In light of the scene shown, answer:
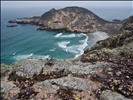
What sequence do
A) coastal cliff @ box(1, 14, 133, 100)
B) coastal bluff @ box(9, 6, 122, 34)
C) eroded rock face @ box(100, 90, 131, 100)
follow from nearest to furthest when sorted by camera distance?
eroded rock face @ box(100, 90, 131, 100) → coastal cliff @ box(1, 14, 133, 100) → coastal bluff @ box(9, 6, 122, 34)

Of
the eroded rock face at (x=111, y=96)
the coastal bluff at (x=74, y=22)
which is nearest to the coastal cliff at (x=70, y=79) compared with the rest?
the eroded rock face at (x=111, y=96)

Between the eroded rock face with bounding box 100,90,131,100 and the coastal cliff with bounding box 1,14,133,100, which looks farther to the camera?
the coastal cliff with bounding box 1,14,133,100

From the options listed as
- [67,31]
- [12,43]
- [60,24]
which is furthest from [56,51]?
[60,24]

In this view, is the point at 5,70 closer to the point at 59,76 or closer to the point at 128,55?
the point at 59,76

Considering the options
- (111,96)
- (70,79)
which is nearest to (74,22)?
(70,79)

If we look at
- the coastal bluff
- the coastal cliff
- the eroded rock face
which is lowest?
the coastal bluff

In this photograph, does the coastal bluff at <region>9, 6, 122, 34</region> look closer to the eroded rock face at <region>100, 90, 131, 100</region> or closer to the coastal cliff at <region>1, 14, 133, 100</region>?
the coastal cliff at <region>1, 14, 133, 100</region>

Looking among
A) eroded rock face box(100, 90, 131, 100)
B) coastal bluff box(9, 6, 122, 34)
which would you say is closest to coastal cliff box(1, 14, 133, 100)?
eroded rock face box(100, 90, 131, 100)

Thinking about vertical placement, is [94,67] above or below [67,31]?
above

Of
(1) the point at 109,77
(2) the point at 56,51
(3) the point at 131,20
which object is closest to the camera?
(1) the point at 109,77
